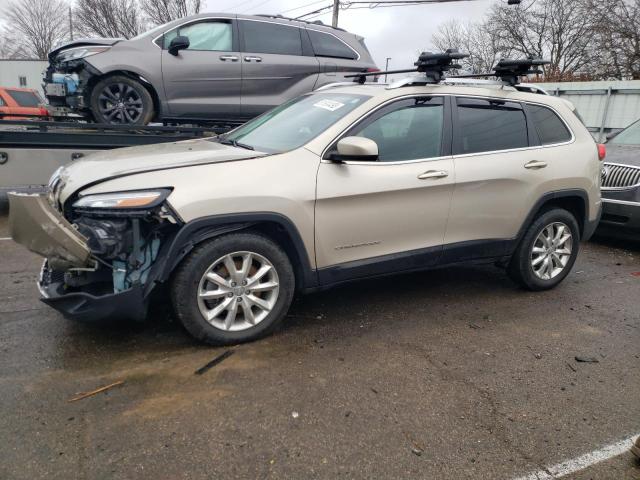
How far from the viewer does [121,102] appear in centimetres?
667

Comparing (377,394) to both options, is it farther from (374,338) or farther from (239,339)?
(239,339)

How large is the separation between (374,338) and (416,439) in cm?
113

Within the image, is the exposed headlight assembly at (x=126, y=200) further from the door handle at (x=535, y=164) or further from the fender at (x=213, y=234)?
the door handle at (x=535, y=164)

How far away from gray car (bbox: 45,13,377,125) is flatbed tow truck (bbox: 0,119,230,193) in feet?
1.69

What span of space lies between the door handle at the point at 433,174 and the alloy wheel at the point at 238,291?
1336mm

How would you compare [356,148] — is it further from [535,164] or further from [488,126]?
[535,164]

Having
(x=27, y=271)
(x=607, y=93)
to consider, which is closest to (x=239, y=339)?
(x=27, y=271)

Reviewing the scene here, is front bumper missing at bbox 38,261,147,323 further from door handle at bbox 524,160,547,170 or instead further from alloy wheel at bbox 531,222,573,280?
alloy wheel at bbox 531,222,573,280

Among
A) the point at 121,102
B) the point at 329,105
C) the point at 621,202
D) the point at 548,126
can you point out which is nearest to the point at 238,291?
the point at 329,105

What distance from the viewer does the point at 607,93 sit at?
1152 cm

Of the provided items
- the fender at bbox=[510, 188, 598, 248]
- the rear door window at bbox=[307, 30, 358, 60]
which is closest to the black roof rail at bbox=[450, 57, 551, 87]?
the fender at bbox=[510, 188, 598, 248]

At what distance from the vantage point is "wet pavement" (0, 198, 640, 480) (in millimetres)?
2398

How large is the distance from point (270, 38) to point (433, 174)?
4.48 metres

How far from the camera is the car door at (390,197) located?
353 cm
